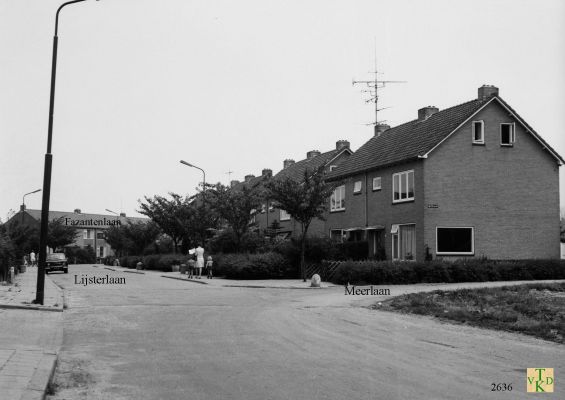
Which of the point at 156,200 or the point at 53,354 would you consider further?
the point at 156,200

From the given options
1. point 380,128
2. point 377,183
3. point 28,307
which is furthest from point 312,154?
point 28,307

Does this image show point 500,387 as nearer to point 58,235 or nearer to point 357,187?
point 357,187

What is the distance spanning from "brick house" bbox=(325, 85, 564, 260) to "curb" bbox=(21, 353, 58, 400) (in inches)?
930

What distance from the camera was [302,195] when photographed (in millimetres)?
29188

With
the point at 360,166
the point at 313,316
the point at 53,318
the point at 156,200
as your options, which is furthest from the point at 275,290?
the point at 156,200

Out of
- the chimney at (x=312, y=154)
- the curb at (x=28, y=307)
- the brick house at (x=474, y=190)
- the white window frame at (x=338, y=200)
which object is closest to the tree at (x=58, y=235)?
the chimney at (x=312, y=154)

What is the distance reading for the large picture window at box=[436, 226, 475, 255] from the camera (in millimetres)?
30656

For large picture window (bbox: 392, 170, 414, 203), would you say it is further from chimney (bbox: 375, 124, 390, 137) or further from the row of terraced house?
chimney (bbox: 375, 124, 390, 137)

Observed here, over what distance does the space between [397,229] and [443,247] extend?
8.73 ft

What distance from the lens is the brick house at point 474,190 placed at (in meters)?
30.8

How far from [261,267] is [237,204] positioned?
207 inches

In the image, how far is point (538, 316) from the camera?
13758mm

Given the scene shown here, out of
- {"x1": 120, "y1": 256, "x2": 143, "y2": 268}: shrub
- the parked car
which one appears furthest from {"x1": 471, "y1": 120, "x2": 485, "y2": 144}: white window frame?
{"x1": 120, "y1": 256, "x2": 143, "y2": 268}: shrub

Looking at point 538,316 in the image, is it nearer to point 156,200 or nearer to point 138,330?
point 138,330
